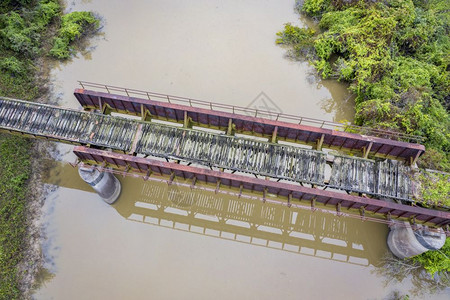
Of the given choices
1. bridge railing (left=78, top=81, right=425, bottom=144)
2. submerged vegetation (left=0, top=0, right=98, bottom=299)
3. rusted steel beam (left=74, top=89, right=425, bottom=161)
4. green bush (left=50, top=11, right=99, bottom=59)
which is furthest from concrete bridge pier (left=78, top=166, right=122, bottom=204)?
green bush (left=50, top=11, right=99, bottom=59)

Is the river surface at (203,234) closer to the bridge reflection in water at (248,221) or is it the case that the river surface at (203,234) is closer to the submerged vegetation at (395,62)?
the bridge reflection in water at (248,221)

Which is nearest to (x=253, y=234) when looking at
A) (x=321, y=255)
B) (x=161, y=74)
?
(x=321, y=255)

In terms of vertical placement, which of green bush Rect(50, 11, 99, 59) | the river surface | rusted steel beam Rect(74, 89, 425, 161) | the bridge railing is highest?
green bush Rect(50, 11, 99, 59)

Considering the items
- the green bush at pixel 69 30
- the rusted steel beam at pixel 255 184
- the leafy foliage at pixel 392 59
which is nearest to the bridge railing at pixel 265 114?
the leafy foliage at pixel 392 59

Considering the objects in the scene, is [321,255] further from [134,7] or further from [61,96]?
[134,7]

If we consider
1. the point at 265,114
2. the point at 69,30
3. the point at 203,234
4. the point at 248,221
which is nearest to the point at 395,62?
the point at 265,114

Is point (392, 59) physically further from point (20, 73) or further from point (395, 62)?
point (20, 73)

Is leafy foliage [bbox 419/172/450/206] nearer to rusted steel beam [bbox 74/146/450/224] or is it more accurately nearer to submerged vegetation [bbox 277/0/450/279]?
submerged vegetation [bbox 277/0/450/279]
